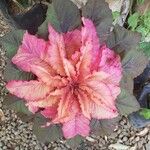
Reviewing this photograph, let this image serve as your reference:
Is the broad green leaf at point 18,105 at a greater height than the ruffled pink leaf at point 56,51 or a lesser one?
lesser

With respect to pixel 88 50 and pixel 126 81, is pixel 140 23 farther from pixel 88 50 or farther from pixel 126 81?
pixel 88 50

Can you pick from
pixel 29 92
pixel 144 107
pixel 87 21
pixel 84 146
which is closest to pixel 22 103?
pixel 29 92

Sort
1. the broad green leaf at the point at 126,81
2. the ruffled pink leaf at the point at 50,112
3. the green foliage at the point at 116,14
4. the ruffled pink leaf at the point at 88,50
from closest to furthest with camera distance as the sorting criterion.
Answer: the ruffled pink leaf at the point at 88,50 → the ruffled pink leaf at the point at 50,112 → the broad green leaf at the point at 126,81 → the green foliage at the point at 116,14

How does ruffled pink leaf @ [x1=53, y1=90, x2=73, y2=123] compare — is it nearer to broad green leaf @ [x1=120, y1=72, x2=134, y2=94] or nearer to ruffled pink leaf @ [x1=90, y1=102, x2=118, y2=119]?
ruffled pink leaf @ [x1=90, y1=102, x2=118, y2=119]

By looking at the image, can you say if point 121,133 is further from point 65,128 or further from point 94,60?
point 94,60

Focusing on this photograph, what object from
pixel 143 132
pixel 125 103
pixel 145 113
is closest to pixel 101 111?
pixel 125 103

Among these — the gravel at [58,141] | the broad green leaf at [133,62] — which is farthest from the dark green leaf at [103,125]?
the gravel at [58,141]

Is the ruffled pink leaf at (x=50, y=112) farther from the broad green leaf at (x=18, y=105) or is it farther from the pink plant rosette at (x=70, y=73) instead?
the broad green leaf at (x=18, y=105)
